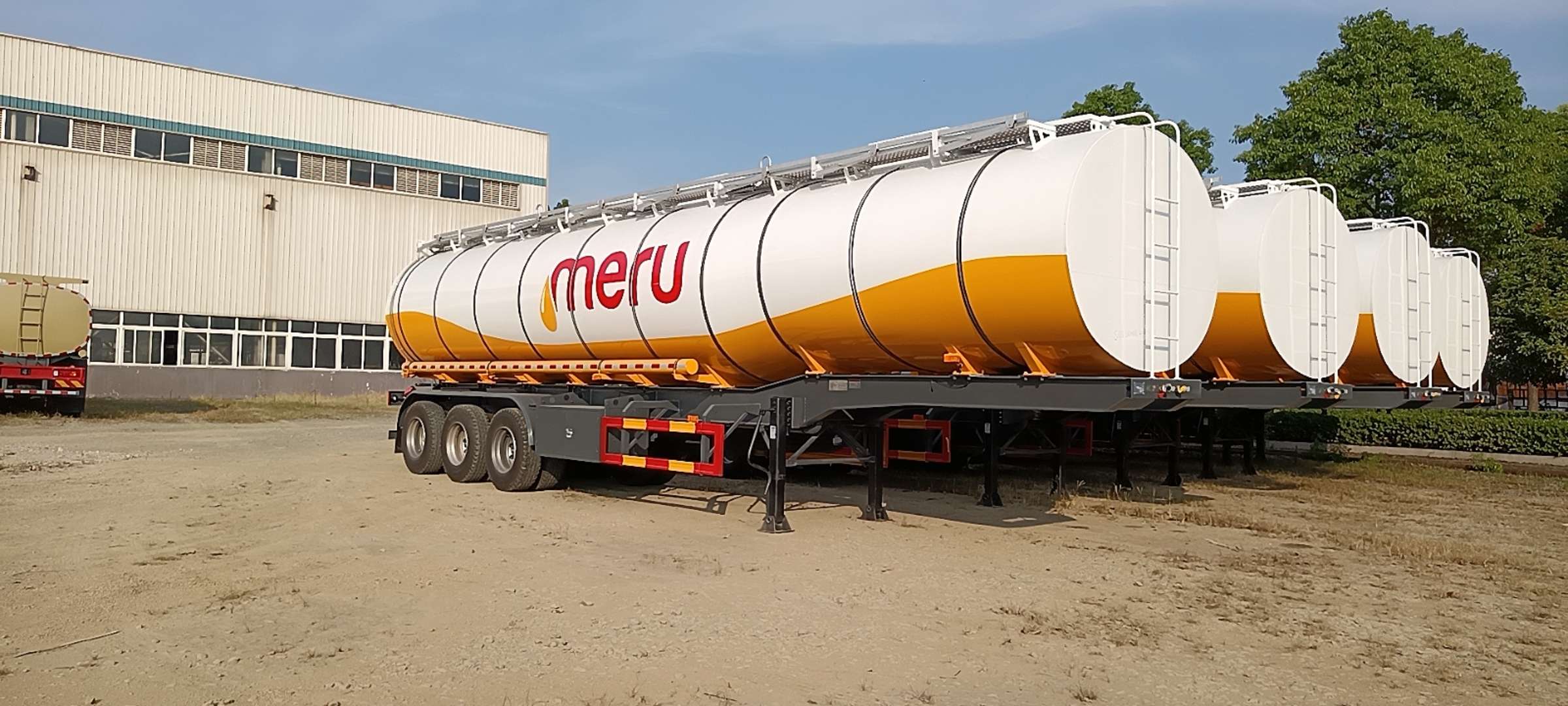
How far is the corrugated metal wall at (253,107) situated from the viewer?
33312 millimetres

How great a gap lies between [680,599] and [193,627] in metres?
3.04

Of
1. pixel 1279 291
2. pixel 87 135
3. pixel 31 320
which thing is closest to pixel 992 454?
pixel 1279 291

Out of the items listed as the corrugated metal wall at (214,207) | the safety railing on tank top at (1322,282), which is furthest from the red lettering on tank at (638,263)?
the corrugated metal wall at (214,207)

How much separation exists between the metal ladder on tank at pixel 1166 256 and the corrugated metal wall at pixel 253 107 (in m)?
34.5

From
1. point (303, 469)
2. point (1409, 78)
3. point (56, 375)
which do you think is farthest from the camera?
point (56, 375)

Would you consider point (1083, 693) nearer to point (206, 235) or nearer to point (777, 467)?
point (777, 467)

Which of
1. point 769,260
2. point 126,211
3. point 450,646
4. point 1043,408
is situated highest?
point 126,211

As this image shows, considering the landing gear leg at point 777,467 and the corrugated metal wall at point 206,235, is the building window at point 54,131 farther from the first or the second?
the landing gear leg at point 777,467

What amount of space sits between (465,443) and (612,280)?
13.1ft

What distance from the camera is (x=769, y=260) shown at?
10.8 meters

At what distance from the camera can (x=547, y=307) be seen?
1388cm

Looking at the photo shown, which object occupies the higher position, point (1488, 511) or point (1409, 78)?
point (1409, 78)

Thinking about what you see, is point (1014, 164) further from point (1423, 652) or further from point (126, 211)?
point (126, 211)

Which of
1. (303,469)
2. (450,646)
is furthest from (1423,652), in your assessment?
(303,469)
